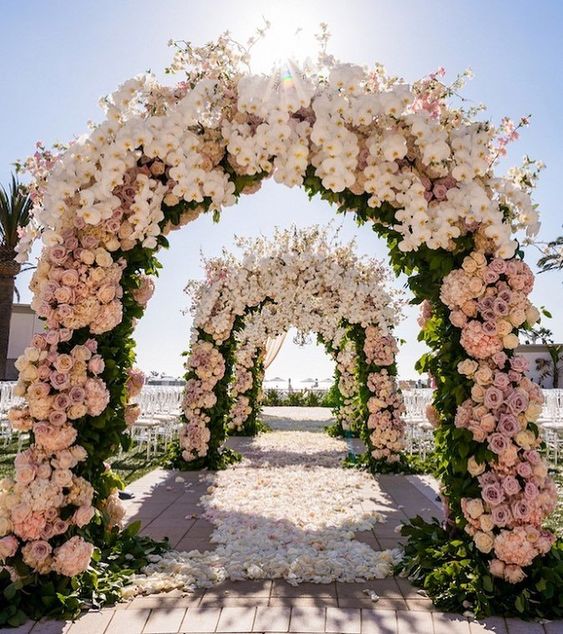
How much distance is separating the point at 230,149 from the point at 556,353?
2941 cm

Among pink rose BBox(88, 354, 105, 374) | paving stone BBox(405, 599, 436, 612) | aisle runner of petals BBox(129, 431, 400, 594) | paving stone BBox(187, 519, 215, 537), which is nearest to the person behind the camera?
paving stone BBox(405, 599, 436, 612)

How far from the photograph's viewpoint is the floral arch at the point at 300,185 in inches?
113

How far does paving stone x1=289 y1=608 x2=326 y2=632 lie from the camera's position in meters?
2.51

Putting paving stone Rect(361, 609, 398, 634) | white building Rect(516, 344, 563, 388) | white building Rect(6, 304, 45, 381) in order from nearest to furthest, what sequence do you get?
1. paving stone Rect(361, 609, 398, 634)
2. white building Rect(6, 304, 45, 381)
3. white building Rect(516, 344, 563, 388)

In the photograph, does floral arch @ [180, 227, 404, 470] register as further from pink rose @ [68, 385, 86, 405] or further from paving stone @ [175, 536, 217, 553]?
pink rose @ [68, 385, 86, 405]

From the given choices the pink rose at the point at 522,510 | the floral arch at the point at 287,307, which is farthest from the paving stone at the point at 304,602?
the floral arch at the point at 287,307

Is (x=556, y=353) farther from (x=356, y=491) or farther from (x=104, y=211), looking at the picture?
(x=104, y=211)

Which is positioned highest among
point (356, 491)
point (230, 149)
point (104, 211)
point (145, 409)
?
point (230, 149)

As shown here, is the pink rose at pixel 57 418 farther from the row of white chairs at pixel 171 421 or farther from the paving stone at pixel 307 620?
the row of white chairs at pixel 171 421

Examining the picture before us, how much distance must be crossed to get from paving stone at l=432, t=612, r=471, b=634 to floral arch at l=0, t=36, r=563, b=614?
0.10 metres

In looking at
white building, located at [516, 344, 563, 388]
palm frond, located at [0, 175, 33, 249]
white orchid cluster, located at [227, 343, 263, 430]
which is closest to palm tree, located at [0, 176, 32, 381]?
palm frond, located at [0, 175, 33, 249]

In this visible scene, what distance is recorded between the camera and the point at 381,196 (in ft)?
10.2

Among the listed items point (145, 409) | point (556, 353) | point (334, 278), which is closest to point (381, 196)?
point (334, 278)

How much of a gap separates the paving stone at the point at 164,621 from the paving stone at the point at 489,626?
1501mm
